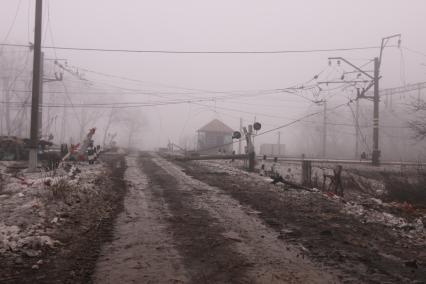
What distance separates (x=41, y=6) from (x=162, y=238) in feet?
49.9

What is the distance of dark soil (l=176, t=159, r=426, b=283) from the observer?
5230 mm

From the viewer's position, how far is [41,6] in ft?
59.2

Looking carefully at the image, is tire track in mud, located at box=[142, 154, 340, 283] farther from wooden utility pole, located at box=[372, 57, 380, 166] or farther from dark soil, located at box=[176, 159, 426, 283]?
wooden utility pole, located at box=[372, 57, 380, 166]

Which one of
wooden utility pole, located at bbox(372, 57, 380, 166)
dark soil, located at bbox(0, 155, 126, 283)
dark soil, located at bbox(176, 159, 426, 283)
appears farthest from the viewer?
wooden utility pole, located at bbox(372, 57, 380, 166)

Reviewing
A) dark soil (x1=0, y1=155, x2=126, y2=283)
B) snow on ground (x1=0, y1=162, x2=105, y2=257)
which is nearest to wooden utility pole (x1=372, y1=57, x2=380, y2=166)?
snow on ground (x1=0, y1=162, x2=105, y2=257)

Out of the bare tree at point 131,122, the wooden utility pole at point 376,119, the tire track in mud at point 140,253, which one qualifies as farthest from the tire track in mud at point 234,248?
the bare tree at point 131,122

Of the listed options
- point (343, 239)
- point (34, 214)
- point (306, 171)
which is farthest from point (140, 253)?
point (306, 171)

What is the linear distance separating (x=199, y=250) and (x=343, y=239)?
2538 mm

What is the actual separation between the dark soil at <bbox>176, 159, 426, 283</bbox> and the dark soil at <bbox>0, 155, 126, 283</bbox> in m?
3.03

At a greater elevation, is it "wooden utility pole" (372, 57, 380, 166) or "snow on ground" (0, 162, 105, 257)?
"wooden utility pole" (372, 57, 380, 166)

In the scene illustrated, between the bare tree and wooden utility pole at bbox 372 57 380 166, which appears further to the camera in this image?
the bare tree

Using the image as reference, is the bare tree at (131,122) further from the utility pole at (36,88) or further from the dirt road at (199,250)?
the dirt road at (199,250)

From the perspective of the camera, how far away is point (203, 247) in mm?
6082

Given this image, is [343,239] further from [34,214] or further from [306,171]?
[306,171]
